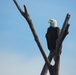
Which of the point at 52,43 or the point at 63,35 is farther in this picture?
the point at 52,43

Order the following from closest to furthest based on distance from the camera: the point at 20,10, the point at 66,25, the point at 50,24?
the point at 66,25
the point at 20,10
the point at 50,24

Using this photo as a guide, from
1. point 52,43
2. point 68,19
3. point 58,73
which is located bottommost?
point 58,73

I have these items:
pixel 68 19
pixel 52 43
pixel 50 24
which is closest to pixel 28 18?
pixel 68 19

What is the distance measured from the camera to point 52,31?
8.48 meters

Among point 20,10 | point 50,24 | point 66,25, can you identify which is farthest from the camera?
point 50,24

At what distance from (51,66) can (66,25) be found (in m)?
1.01

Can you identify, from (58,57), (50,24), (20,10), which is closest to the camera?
(58,57)

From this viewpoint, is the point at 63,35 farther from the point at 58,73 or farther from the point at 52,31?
the point at 52,31

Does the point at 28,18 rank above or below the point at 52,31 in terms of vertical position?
below

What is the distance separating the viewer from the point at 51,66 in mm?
5023

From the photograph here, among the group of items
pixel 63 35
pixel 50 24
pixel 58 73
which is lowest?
pixel 58 73

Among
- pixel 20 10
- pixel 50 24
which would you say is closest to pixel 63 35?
pixel 20 10

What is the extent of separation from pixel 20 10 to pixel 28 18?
0.35 m

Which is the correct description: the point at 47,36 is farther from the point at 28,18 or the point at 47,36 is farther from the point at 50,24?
the point at 28,18
